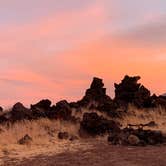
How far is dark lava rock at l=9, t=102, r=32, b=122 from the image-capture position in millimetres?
26450

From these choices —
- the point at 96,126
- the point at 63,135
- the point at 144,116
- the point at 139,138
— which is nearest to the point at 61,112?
the point at 96,126

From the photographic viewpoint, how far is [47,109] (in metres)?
29.0

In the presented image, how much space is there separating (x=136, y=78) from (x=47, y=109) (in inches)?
265

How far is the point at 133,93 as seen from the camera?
33.2 meters

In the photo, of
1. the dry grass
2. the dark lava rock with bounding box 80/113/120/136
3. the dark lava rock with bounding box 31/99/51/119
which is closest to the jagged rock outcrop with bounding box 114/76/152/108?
the dry grass

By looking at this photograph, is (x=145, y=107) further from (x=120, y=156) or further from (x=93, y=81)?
(x=120, y=156)

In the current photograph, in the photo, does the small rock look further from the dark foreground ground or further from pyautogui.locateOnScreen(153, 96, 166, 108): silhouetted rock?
pyautogui.locateOnScreen(153, 96, 166, 108): silhouetted rock

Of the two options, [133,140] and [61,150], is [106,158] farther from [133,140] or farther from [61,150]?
[133,140]

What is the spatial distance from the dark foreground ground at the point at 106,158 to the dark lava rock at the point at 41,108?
9814 mm

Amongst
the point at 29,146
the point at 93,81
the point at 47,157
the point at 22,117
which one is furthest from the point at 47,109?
the point at 47,157

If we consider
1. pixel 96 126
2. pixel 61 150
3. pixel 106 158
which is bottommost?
pixel 106 158

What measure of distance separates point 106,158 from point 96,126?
23.3 feet

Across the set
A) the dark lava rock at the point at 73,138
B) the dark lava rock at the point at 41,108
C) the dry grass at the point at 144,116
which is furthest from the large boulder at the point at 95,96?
the dark lava rock at the point at 73,138

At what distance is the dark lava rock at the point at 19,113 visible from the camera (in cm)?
2645
